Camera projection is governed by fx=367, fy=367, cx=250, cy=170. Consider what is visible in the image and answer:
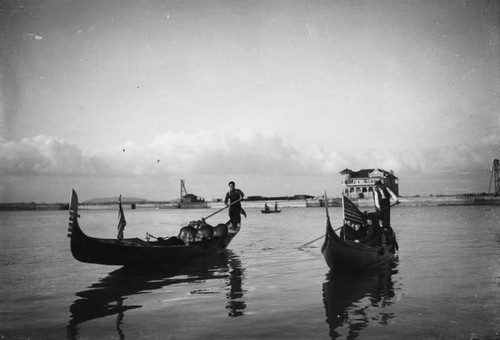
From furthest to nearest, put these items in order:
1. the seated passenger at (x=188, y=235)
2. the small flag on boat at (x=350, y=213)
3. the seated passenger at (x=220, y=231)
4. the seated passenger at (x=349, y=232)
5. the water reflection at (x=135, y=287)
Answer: the seated passenger at (x=220, y=231)
the seated passenger at (x=188, y=235)
the seated passenger at (x=349, y=232)
the small flag on boat at (x=350, y=213)
the water reflection at (x=135, y=287)

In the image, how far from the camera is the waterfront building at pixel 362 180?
87.8 meters

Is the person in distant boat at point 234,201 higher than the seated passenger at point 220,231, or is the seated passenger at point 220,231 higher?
the person in distant boat at point 234,201

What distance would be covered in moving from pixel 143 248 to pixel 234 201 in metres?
5.74

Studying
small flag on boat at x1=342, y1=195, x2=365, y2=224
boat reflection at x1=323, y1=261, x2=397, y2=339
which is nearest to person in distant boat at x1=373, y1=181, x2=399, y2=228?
small flag on boat at x1=342, y1=195, x2=365, y2=224

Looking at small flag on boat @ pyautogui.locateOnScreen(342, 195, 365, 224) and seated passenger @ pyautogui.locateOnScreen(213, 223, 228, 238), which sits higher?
small flag on boat @ pyautogui.locateOnScreen(342, 195, 365, 224)

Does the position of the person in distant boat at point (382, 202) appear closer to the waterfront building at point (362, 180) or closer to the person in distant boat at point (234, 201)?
the person in distant boat at point (234, 201)

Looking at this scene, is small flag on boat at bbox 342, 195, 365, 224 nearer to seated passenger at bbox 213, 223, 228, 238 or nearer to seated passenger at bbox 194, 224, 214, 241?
seated passenger at bbox 194, 224, 214, 241

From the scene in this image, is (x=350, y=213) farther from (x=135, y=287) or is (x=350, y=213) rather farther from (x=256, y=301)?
(x=135, y=287)

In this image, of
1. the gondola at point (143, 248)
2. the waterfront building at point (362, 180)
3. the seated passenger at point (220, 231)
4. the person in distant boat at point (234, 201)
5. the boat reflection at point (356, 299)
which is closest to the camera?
the boat reflection at point (356, 299)

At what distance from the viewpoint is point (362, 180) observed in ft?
294

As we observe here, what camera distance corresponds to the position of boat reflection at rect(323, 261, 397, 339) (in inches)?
230

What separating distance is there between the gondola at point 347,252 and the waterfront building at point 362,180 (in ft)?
260

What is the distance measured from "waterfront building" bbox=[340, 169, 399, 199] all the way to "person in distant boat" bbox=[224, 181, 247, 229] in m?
75.5

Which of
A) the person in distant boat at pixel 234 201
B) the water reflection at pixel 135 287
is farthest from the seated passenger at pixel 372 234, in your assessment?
the person in distant boat at pixel 234 201
